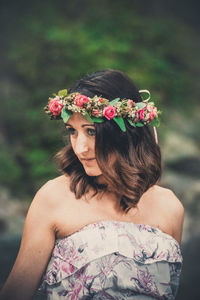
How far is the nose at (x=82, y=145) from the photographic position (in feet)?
6.46

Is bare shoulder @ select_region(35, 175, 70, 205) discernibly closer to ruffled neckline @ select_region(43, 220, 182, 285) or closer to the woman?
the woman

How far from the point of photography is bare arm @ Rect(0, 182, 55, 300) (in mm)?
1947

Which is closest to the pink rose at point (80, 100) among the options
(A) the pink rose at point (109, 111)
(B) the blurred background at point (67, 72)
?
(A) the pink rose at point (109, 111)

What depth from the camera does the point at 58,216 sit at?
2010mm

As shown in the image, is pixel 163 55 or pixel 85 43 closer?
pixel 85 43

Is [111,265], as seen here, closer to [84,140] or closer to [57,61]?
[84,140]

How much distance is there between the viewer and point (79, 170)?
2.21 m

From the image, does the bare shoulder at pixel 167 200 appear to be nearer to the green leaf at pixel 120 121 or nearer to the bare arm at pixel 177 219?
the bare arm at pixel 177 219

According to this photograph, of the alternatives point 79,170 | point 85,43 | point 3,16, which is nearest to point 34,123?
point 85,43

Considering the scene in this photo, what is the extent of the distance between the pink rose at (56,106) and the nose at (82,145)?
8.0 inches

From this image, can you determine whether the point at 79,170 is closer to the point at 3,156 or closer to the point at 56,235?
the point at 56,235

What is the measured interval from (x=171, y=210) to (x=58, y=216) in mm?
677

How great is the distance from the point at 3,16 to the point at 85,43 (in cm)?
182

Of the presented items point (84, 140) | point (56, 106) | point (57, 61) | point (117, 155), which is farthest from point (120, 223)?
point (57, 61)
